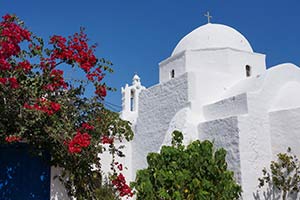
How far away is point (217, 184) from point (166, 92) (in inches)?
202

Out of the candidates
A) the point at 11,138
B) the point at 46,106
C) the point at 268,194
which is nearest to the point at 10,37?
the point at 46,106

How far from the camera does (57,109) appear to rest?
17.3 feet

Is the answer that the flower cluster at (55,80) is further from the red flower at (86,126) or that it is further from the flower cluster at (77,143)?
the flower cluster at (77,143)

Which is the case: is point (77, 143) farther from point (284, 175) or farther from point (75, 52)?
point (284, 175)

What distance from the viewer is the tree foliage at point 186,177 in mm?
7498

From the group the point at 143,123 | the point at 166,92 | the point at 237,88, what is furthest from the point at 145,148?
the point at 237,88

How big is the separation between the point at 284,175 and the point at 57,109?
6063 mm

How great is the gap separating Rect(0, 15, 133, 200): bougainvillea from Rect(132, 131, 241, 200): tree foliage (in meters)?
1.19

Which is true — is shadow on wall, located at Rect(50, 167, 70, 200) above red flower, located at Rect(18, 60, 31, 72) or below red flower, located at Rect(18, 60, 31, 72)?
below

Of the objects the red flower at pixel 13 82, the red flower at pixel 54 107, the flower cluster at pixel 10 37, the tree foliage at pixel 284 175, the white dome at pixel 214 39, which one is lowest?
the tree foliage at pixel 284 175

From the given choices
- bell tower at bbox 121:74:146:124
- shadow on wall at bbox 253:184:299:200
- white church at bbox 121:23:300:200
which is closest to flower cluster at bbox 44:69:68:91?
white church at bbox 121:23:300:200

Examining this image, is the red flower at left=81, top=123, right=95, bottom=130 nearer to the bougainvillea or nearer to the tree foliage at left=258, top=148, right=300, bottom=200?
the bougainvillea

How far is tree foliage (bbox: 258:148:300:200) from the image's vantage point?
29.1 ft

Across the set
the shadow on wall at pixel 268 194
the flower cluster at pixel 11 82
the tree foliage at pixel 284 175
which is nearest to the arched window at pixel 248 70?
the tree foliage at pixel 284 175
